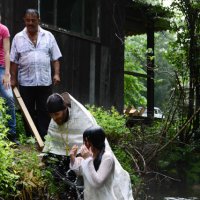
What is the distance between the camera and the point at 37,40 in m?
7.24

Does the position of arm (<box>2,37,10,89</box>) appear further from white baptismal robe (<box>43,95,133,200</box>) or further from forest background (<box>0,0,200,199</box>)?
forest background (<box>0,0,200,199</box>)

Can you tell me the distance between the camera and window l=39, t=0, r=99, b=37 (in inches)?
395

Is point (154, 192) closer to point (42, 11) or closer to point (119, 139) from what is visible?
point (119, 139)

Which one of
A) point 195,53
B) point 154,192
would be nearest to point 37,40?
point 154,192

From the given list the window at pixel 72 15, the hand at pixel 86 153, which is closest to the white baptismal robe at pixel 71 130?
the hand at pixel 86 153

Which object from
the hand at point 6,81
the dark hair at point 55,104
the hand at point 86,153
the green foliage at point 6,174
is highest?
the hand at point 6,81

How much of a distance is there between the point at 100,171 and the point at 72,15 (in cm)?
702

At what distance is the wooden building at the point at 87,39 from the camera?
989cm

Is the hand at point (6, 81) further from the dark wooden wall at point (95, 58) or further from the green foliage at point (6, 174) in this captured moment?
the dark wooden wall at point (95, 58)

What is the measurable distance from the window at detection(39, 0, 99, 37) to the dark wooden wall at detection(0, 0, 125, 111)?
0.71 feet

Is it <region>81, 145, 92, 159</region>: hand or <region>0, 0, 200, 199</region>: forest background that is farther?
<region>0, 0, 200, 199</region>: forest background

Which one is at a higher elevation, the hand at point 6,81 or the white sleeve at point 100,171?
the hand at point 6,81

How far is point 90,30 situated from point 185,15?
8.52ft

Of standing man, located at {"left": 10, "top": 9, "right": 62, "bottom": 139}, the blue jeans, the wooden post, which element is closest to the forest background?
standing man, located at {"left": 10, "top": 9, "right": 62, "bottom": 139}
